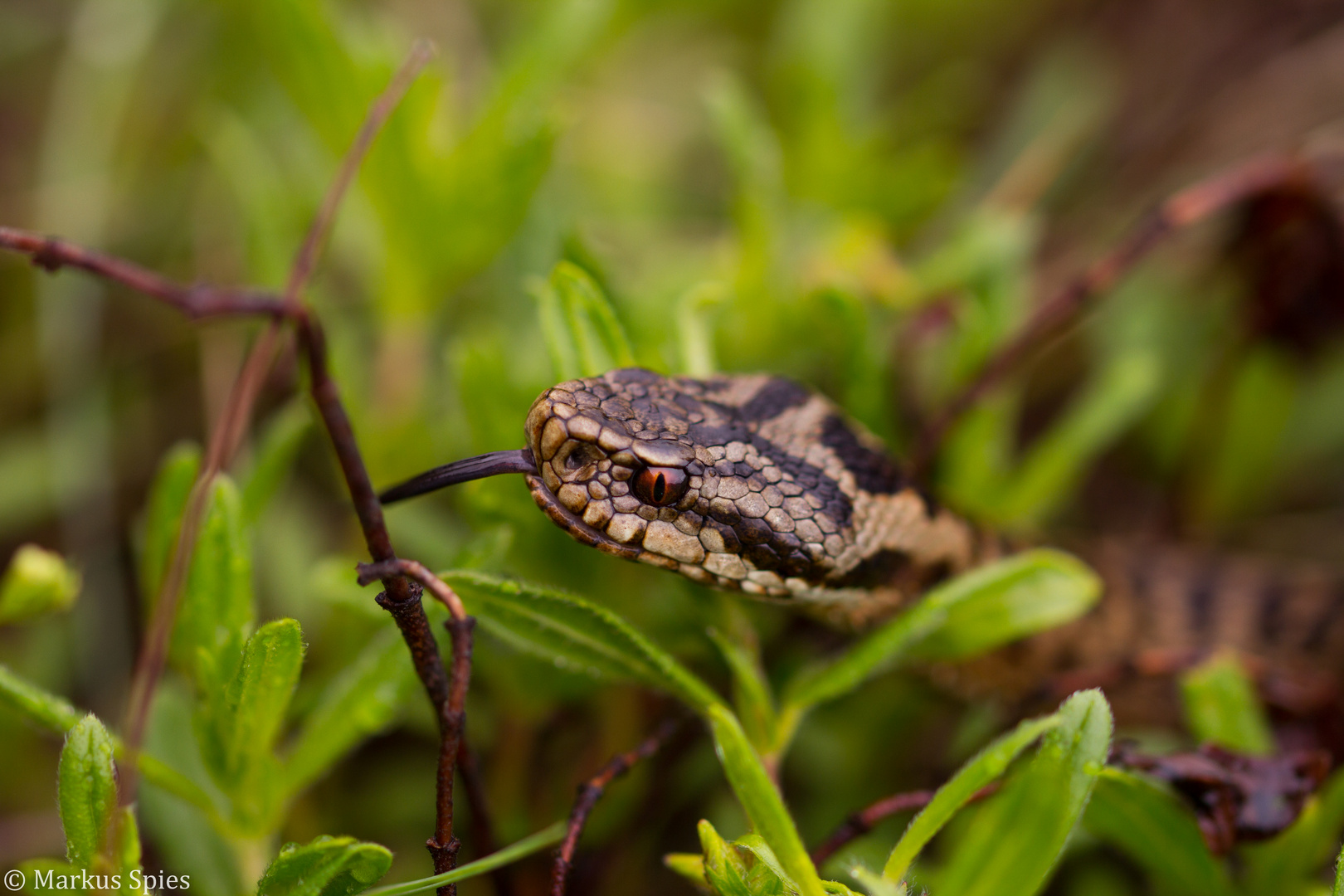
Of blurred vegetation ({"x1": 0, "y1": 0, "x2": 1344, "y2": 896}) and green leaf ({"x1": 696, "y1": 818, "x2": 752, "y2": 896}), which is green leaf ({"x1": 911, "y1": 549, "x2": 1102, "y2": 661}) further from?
green leaf ({"x1": 696, "y1": 818, "x2": 752, "y2": 896})

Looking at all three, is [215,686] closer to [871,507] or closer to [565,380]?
[565,380]

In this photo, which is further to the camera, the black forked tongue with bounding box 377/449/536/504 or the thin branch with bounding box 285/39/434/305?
the black forked tongue with bounding box 377/449/536/504

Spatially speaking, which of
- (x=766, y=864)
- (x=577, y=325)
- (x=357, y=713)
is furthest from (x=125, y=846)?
(x=577, y=325)

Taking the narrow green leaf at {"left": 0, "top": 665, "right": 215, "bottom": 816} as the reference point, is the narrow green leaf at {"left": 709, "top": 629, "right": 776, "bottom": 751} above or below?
below

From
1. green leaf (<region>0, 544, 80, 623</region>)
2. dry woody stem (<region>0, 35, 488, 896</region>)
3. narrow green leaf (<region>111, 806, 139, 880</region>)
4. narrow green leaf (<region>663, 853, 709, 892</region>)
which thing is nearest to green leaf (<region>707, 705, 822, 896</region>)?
narrow green leaf (<region>663, 853, 709, 892</region>)

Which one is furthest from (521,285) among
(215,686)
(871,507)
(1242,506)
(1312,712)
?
(1242,506)

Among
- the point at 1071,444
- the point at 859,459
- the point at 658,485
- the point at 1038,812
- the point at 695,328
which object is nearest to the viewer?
the point at 1038,812

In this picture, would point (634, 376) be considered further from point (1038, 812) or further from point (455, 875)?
point (1038, 812)
